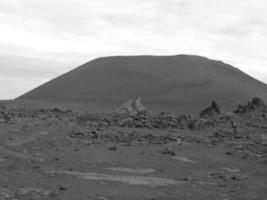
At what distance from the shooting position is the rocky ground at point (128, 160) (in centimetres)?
→ 855

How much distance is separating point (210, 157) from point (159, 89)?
42.7 m

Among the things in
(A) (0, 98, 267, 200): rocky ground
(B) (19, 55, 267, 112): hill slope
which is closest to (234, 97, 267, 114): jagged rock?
(A) (0, 98, 267, 200): rocky ground

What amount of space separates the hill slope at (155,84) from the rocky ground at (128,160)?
1152 inches

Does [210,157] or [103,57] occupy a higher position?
[103,57]

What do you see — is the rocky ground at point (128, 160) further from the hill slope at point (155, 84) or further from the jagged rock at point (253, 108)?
the hill slope at point (155, 84)

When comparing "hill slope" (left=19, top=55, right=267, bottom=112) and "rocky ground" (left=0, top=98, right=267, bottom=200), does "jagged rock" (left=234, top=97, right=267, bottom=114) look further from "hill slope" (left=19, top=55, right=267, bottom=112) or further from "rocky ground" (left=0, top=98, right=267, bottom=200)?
"hill slope" (left=19, top=55, right=267, bottom=112)

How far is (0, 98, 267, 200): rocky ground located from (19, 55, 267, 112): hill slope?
29.3 meters

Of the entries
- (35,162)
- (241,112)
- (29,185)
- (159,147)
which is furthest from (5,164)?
(241,112)

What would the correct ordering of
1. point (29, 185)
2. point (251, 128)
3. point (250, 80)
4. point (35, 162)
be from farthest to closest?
point (250, 80) < point (251, 128) < point (35, 162) < point (29, 185)

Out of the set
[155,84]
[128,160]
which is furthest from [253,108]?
[155,84]

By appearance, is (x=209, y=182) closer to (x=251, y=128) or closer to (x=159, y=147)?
(x=159, y=147)

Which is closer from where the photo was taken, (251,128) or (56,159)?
(56,159)

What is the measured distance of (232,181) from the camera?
10102 millimetres

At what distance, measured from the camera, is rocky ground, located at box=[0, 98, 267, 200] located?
336 inches
